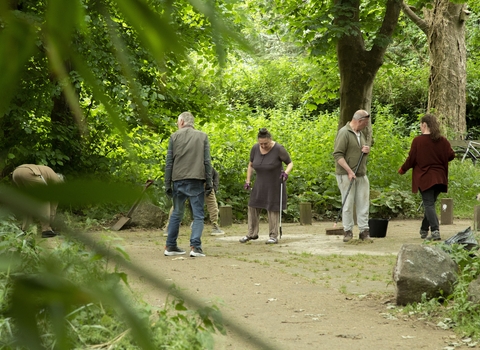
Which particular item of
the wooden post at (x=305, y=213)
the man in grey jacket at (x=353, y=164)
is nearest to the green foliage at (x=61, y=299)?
the man in grey jacket at (x=353, y=164)

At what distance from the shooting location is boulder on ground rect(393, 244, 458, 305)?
6.26 meters

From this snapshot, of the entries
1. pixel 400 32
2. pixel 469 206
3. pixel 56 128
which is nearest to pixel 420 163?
pixel 469 206

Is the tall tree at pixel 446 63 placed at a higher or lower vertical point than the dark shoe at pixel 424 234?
higher

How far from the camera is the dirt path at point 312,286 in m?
5.38

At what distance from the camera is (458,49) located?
20359 millimetres

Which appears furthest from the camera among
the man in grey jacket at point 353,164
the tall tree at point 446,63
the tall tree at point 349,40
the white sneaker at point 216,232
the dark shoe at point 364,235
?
the tall tree at point 446,63

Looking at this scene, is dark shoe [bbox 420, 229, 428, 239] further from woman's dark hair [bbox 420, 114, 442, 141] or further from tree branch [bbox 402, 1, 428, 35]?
tree branch [bbox 402, 1, 428, 35]

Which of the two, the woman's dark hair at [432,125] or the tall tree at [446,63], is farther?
the tall tree at [446,63]

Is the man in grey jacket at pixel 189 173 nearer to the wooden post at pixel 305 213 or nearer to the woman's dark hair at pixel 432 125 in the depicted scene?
the woman's dark hair at pixel 432 125

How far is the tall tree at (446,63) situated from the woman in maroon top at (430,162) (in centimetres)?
945

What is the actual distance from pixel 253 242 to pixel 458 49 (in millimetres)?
11331

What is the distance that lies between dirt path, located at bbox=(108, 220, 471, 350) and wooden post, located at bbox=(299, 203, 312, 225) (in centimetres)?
202

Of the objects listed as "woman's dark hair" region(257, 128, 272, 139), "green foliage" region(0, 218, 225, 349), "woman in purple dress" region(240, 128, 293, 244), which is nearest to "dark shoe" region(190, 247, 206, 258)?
"woman in purple dress" region(240, 128, 293, 244)

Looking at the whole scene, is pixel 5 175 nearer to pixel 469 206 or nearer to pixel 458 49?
pixel 469 206
